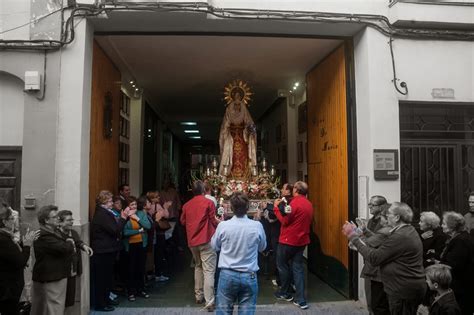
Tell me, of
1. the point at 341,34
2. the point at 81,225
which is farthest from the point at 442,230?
the point at 81,225

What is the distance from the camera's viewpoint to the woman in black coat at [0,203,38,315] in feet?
12.3

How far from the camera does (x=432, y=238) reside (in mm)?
4500

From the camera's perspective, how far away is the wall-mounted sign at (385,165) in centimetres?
567

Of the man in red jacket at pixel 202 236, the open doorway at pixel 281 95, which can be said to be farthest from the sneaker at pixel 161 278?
the man in red jacket at pixel 202 236

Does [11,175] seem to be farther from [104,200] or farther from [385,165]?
[385,165]

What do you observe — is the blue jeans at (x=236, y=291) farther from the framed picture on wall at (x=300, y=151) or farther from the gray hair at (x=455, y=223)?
the framed picture on wall at (x=300, y=151)

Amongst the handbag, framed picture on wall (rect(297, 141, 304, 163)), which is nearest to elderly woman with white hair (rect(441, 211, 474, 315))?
the handbag

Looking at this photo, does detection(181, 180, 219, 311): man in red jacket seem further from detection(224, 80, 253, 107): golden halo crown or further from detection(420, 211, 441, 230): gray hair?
detection(224, 80, 253, 107): golden halo crown

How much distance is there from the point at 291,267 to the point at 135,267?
2.40 m

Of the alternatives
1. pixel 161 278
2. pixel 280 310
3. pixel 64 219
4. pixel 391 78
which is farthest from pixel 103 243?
pixel 391 78

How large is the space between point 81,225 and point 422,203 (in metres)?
4.91

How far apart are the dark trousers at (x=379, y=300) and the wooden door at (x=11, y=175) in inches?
185

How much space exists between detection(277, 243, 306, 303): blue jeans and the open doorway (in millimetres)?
422

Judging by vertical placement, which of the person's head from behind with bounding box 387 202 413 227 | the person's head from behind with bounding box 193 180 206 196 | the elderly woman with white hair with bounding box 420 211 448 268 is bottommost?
the elderly woman with white hair with bounding box 420 211 448 268
